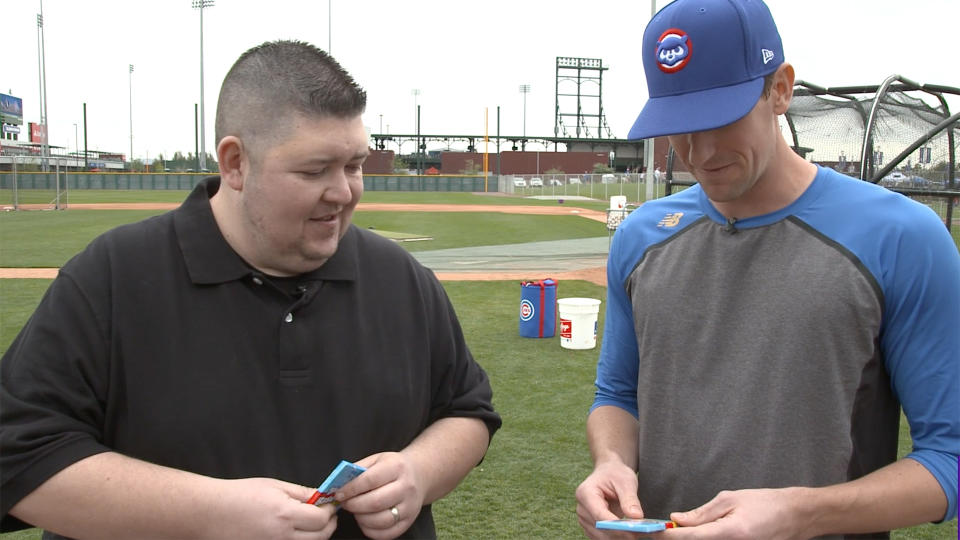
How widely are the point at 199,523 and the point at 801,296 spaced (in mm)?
1342

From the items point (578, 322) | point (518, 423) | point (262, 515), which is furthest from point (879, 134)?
point (262, 515)

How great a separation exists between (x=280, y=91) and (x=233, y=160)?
0.20 meters

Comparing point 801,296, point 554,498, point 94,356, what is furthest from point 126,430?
point 554,498

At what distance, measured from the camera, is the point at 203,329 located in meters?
1.76

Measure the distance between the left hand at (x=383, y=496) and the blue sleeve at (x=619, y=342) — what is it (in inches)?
25.1

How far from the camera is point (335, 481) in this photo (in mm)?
1599

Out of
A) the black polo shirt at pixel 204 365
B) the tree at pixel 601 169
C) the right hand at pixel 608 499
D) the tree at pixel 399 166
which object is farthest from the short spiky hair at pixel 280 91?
the tree at pixel 399 166

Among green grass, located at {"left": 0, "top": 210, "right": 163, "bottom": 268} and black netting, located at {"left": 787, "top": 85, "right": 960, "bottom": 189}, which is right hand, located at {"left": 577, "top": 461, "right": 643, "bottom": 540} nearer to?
black netting, located at {"left": 787, "top": 85, "right": 960, "bottom": 189}

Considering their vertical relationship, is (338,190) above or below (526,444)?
above

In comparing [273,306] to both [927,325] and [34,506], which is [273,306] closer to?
[34,506]

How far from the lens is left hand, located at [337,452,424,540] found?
1.67 meters

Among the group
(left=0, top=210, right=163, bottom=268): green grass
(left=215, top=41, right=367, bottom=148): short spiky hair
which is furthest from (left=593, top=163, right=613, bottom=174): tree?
(left=215, top=41, right=367, bottom=148): short spiky hair

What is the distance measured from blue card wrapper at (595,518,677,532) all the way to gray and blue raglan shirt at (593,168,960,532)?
9.3 inches

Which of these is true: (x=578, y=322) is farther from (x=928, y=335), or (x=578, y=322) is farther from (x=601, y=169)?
(x=601, y=169)
